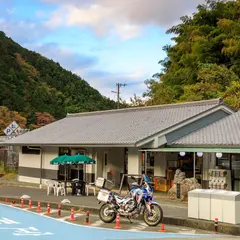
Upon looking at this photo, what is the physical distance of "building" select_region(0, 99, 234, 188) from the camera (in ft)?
67.2

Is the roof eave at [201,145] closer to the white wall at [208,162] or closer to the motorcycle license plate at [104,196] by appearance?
the white wall at [208,162]

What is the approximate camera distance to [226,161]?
1869 cm

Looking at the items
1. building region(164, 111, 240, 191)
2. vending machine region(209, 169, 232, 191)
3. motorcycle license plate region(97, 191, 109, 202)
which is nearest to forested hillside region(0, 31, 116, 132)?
building region(164, 111, 240, 191)

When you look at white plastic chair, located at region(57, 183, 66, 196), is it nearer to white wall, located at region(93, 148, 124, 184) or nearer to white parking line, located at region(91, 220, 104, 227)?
white wall, located at region(93, 148, 124, 184)

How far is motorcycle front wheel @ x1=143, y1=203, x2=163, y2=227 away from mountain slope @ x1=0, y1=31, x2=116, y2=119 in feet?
149

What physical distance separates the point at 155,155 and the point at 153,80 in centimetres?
2729

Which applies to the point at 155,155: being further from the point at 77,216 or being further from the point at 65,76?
the point at 65,76

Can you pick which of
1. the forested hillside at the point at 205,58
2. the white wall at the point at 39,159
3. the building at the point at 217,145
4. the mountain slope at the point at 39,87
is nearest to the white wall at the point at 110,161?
the white wall at the point at 39,159

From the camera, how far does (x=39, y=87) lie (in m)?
63.8

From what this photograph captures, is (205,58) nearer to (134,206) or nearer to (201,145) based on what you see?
(201,145)

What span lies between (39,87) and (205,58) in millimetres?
31304

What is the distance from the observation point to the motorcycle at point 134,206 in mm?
12688

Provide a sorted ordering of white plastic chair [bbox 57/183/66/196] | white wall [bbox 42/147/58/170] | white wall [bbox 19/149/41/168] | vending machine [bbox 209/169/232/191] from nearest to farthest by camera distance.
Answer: vending machine [bbox 209/169/232/191]
white plastic chair [bbox 57/183/66/196]
white wall [bbox 42/147/58/170]
white wall [bbox 19/149/41/168]

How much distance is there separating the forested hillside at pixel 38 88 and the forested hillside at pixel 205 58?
1916 centimetres
